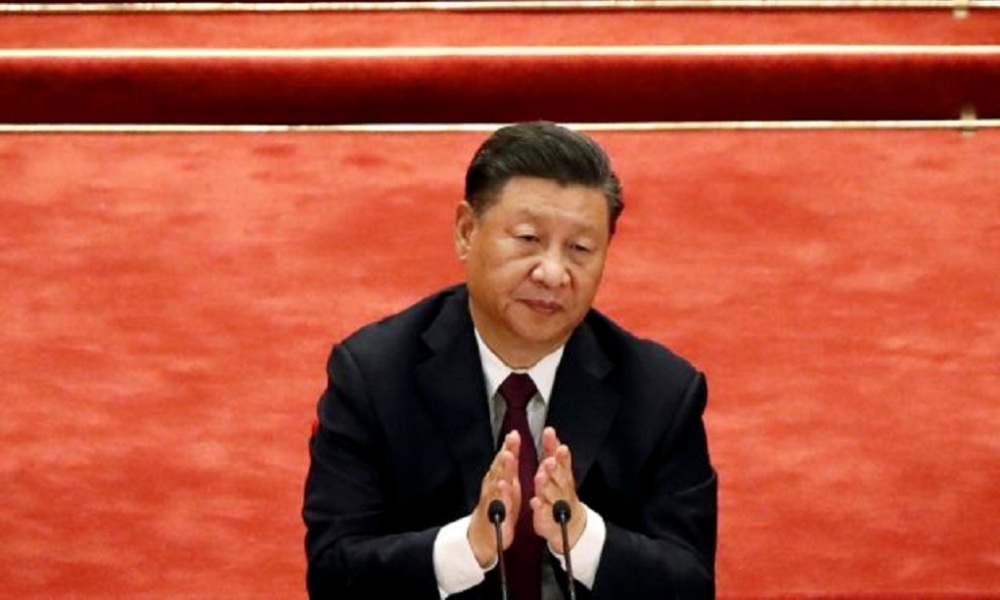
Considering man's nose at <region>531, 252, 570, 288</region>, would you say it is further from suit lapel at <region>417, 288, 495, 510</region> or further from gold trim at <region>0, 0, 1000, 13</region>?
gold trim at <region>0, 0, 1000, 13</region>

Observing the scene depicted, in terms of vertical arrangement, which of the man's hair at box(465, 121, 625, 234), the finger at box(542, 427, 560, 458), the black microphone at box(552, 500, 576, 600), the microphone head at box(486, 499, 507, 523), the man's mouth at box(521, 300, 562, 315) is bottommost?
the black microphone at box(552, 500, 576, 600)

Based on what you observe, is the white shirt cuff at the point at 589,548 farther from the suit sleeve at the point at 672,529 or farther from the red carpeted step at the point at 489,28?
the red carpeted step at the point at 489,28

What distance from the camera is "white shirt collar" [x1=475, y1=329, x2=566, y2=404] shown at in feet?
5.40

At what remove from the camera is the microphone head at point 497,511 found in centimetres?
148

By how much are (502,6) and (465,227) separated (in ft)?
6.58

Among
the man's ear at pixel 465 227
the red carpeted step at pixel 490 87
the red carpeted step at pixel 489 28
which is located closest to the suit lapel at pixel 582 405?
the man's ear at pixel 465 227

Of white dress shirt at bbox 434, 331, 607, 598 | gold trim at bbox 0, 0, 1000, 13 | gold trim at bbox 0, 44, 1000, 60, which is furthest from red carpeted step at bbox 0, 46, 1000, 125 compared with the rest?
white dress shirt at bbox 434, 331, 607, 598

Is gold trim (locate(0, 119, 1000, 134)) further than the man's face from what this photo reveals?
Yes

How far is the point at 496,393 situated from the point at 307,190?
4.65 feet

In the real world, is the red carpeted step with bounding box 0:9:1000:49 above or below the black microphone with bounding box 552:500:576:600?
below

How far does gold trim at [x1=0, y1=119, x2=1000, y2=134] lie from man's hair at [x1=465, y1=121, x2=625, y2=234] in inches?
63.4

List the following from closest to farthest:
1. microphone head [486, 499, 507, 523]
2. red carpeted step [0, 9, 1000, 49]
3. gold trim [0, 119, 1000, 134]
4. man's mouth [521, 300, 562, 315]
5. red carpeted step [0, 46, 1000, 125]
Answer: microphone head [486, 499, 507, 523] < man's mouth [521, 300, 562, 315] < gold trim [0, 119, 1000, 134] < red carpeted step [0, 46, 1000, 125] < red carpeted step [0, 9, 1000, 49]

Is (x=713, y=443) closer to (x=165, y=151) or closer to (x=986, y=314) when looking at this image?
(x=986, y=314)

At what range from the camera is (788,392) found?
8.34 ft
